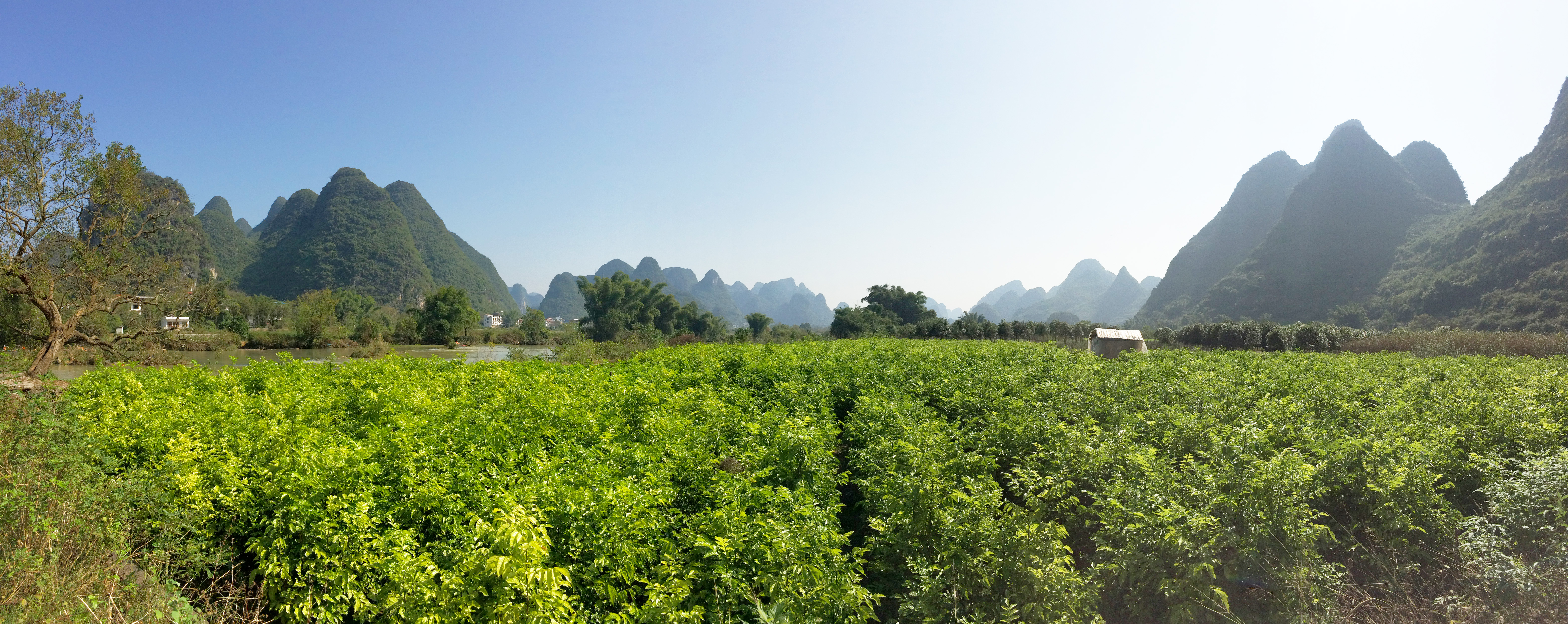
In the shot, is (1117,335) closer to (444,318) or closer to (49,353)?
(49,353)

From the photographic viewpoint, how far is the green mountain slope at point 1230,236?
118 metres

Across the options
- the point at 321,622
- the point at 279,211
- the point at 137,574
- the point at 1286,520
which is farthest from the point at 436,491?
the point at 279,211

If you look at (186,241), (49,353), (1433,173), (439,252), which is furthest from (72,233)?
(1433,173)

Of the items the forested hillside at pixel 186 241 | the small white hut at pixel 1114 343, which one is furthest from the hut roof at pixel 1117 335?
the forested hillside at pixel 186 241

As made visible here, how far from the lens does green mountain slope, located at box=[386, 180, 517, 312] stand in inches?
4729

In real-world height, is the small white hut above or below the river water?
above

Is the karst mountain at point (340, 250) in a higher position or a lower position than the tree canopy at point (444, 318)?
higher

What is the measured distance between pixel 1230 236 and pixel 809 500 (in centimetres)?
15900

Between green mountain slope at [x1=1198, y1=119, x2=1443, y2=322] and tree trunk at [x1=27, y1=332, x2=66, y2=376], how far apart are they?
107 metres

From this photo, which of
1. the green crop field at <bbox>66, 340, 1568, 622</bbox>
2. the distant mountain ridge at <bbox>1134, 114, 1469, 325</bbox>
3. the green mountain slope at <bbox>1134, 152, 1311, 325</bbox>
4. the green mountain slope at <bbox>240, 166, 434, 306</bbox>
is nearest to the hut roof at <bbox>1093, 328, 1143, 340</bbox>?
the green crop field at <bbox>66, 340, 1568, 622</bbox>

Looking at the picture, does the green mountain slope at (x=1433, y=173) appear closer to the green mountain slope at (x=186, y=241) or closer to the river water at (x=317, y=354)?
the river water at (x=317, y=354)

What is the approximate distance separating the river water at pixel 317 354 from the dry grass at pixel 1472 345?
4339 cm

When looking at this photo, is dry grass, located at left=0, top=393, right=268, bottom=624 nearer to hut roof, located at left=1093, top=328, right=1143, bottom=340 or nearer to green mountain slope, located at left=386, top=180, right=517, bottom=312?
hut roof, located at left=1093, top=328, right=1143, bottom=340

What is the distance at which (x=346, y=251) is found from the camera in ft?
318
